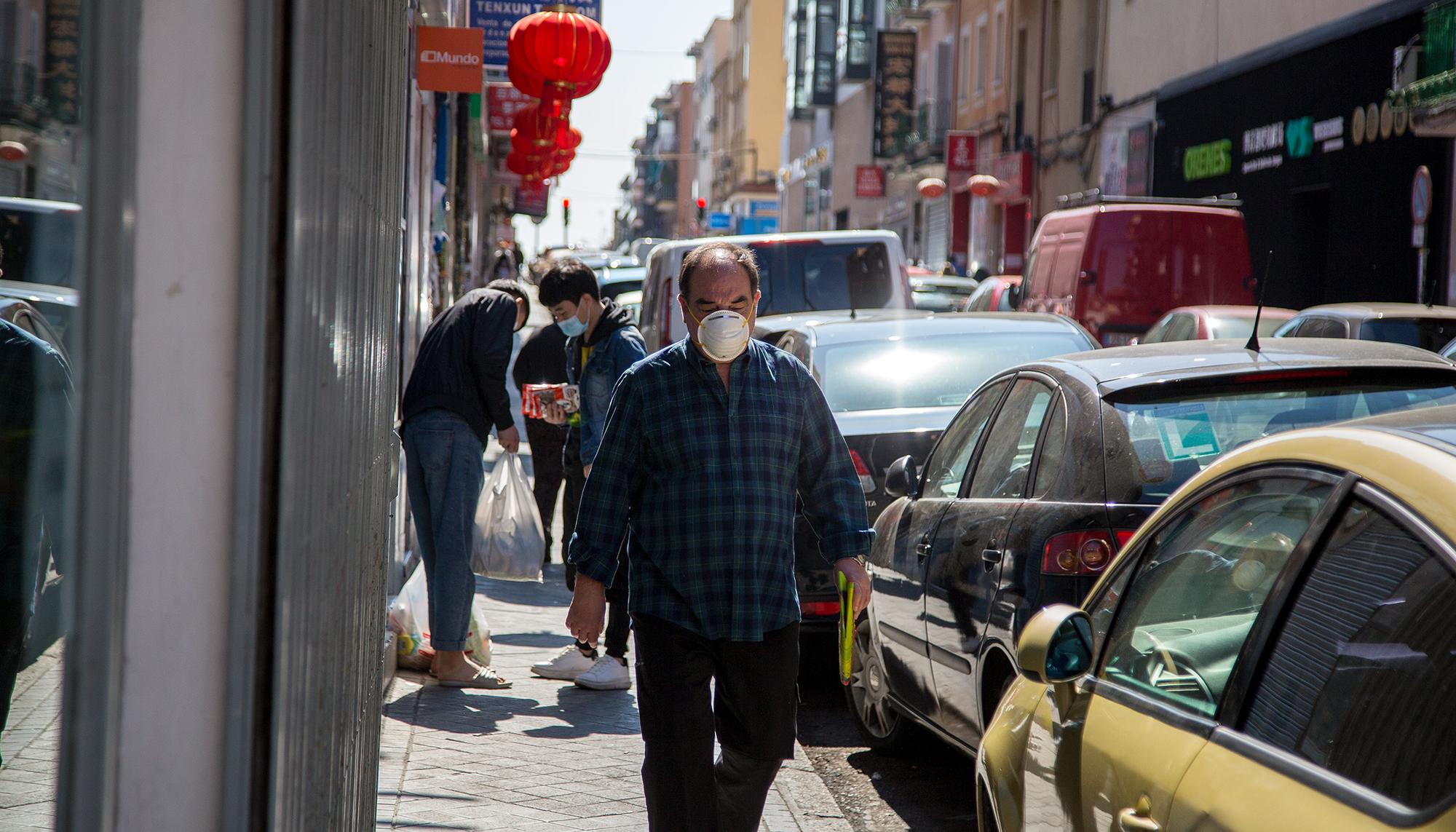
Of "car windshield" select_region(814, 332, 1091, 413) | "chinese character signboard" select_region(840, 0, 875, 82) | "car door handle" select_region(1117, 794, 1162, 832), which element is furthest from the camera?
"chinese character signboard" select_region(840, 0, 875, 82)

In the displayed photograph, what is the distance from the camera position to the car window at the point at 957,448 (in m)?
6.11

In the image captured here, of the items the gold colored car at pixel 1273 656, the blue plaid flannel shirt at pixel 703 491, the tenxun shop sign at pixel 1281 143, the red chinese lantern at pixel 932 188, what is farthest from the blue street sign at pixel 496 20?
the red chinese lantern at pixel 932 188

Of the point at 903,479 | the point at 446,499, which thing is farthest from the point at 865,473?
the point at 446,499

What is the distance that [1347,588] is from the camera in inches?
92.9

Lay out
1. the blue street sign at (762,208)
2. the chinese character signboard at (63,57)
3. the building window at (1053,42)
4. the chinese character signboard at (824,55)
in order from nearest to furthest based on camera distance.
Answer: the chinese character signboard at (63,57), the building window at (1053,42), the chinese character signboard at (824,55), the blue street sign at (762,208)

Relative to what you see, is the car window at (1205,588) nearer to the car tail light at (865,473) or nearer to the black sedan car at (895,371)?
the black sedan car at (895,371)

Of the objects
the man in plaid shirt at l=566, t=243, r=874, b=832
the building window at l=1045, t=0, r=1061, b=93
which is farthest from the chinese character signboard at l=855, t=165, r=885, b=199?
the man in plaid shirt at l=566, t=243, r=874, b=832

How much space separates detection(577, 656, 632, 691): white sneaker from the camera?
7410 mm

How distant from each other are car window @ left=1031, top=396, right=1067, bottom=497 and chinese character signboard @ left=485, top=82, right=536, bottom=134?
17982 mm

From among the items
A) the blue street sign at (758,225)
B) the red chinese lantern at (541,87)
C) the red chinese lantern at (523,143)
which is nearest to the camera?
the red chinese lantern at (541,87)

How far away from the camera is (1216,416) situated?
482cm

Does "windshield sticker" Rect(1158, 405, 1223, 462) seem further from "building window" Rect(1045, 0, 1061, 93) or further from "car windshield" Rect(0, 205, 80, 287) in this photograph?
"building window" Rect(1045, 0, 1061, 93)

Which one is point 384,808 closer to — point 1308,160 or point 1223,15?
point 1308,160

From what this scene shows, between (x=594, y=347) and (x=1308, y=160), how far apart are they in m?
17.3
